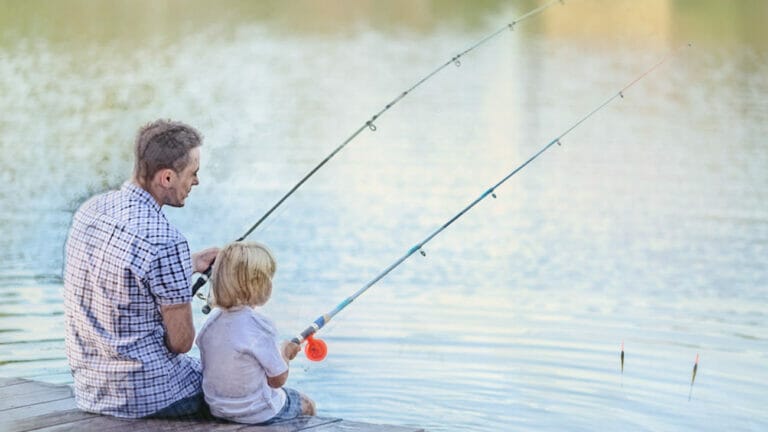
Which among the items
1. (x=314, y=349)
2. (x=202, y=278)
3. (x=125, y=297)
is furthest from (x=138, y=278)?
(x=314, y=349)

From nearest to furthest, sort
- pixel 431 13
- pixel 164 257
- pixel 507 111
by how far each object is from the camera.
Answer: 1. pixel 164 257
2. pixel 507 111
3. pixel 431 13

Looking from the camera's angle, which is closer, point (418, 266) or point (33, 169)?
point (418, 266)

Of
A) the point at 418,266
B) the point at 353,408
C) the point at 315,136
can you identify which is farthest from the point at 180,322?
the point at 315,136

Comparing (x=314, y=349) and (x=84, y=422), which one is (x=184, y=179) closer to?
(x=314, y=349)

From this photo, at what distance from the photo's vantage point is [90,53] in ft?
57.6

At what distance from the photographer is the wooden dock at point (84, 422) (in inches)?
147

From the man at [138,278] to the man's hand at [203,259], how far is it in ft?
0.06

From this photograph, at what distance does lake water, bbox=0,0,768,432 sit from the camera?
19.6ft

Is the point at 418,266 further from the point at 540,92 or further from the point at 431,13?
the point at 431,13

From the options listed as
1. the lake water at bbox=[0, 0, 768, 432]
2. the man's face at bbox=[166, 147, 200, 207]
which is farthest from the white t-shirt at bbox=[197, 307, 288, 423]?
the lake water at bbox=[0, 0, 768, 432]

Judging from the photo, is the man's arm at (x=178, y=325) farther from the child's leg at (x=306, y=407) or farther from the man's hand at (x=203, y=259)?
the child's leg at (x=306, y=407)

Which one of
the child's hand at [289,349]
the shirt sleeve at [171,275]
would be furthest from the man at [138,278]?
the child's hand at [289,349]

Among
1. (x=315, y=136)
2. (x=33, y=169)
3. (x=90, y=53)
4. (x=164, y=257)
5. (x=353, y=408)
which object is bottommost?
(x=353, y=408)

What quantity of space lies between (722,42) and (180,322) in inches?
760
